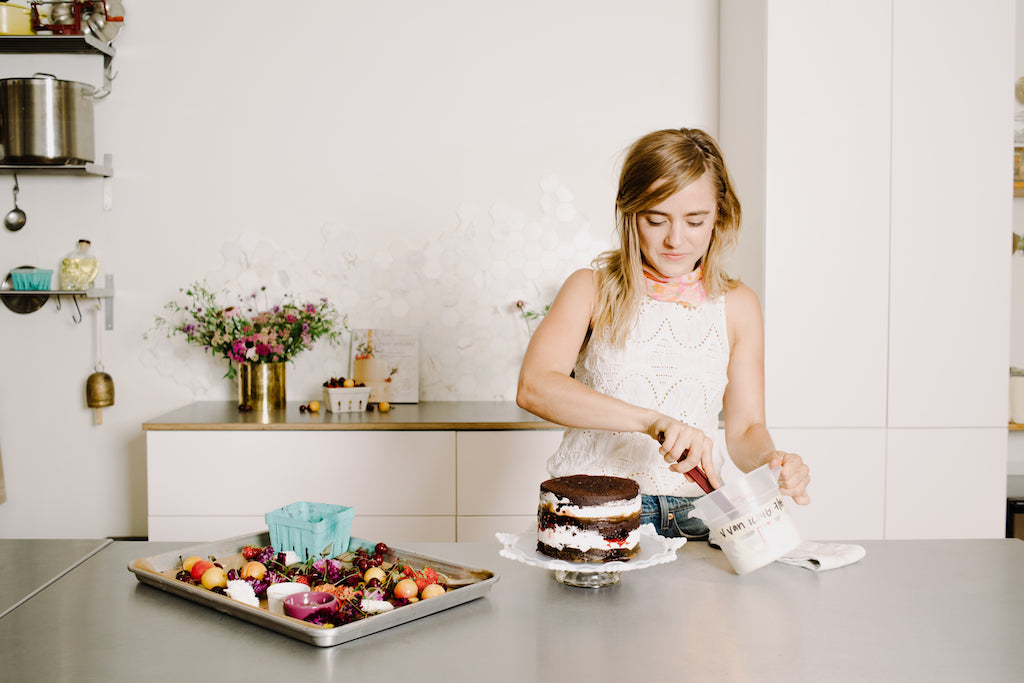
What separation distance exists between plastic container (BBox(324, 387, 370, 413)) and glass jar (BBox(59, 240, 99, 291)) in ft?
2.88

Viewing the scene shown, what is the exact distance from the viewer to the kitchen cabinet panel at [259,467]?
260 centimetres

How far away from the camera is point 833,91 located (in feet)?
8.56

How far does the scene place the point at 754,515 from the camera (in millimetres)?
1238

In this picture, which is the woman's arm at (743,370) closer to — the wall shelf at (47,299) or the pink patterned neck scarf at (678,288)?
the pink patterned neck scarf at (678,288)

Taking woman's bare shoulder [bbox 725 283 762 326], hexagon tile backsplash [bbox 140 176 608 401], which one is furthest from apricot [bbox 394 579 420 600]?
hexagon tile backsplash [bbox 140 176 608 401]

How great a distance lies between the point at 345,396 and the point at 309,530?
1509mm

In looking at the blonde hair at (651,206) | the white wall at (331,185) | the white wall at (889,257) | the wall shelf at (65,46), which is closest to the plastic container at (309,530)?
the blonde hair at (651,206)

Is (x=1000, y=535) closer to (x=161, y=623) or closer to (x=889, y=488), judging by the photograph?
(x=889, y=488)

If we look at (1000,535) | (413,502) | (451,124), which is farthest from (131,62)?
(1000,535)

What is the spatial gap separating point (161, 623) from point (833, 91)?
2.29m

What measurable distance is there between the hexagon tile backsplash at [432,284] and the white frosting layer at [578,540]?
1910mm

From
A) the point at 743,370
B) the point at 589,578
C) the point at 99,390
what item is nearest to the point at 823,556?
the point at 589,578

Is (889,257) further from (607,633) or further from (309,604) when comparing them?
(309,604)

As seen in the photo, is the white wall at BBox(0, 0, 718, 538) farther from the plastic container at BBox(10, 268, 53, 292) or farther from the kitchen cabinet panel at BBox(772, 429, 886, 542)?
the kitchen cabinet panel at BBox(772, 429, 886, 542)
